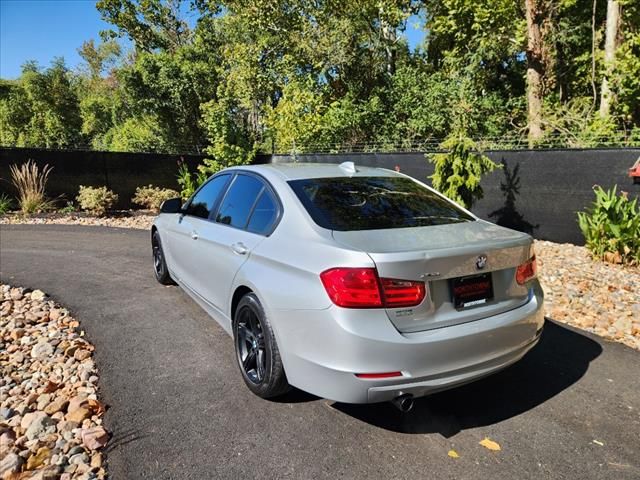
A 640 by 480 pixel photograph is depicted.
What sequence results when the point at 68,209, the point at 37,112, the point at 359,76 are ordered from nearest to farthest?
1. the point at 68,209
2. the point at 359,76
3. the point at 37,112

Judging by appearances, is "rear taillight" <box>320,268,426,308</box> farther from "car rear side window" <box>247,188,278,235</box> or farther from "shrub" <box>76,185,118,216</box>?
"shrub" <box>76,185,118,216</box>

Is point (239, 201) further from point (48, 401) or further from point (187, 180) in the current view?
point (187, 180)

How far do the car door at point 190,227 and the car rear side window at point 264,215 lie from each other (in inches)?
30.3

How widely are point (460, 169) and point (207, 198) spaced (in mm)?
4609

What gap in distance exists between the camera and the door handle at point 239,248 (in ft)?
9.92

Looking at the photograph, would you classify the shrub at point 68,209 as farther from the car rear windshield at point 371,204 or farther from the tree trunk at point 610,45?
the tree trunk at point 610,45

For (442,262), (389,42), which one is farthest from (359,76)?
(442,262)

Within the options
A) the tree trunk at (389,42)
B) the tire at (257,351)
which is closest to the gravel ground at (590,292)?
the tire at (257,351)

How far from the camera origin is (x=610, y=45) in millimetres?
11883

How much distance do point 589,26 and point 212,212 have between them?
16.7m

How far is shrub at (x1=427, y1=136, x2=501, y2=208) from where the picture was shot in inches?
283

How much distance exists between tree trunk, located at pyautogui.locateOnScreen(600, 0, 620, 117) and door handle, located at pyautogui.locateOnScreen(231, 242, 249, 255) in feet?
40.5

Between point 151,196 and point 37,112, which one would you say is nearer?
point 151,196

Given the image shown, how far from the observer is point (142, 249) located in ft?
24.7
